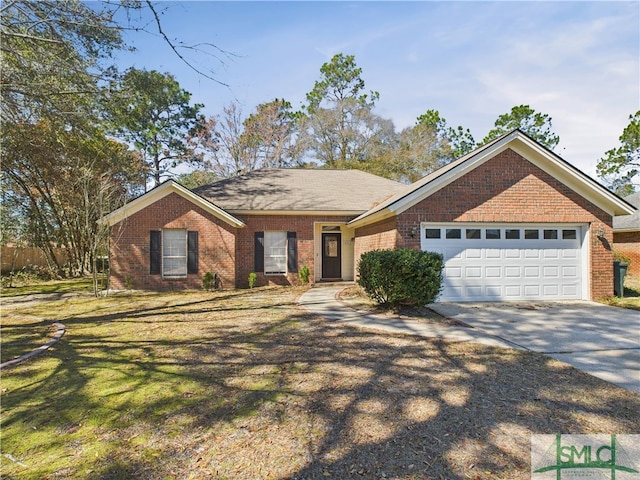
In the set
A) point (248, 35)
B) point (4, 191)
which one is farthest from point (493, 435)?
point (4, 191)

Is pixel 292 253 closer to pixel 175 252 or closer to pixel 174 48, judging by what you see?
pixel 175 252

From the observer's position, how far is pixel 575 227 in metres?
10.8

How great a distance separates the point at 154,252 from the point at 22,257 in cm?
1117

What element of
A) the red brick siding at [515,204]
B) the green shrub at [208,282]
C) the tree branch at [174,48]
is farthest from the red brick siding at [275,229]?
the tree branch at [174,48]

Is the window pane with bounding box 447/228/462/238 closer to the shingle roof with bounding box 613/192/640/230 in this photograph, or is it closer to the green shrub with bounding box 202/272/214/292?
the green shrub with bounding box 202/272/214/292

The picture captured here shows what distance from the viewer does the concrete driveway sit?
510 cm

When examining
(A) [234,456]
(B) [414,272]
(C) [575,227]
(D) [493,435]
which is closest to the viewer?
(A) [234,456]

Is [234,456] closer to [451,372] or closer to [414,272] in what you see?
[451,372]

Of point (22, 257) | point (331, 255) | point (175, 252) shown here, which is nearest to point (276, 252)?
point (331, 255)

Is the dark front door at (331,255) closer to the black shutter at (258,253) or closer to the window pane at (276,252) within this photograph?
the window pane at (276,252)

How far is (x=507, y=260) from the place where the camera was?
1052cm

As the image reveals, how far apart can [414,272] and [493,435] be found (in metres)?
5.20

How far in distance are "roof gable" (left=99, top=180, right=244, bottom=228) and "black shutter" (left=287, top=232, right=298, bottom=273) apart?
2.25 m

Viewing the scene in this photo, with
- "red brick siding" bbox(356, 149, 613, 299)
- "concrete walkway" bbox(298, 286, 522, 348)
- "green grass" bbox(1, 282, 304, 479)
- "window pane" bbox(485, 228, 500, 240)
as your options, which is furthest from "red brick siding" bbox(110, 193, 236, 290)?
"window pane" bbox(485, 228, 500, 240)
